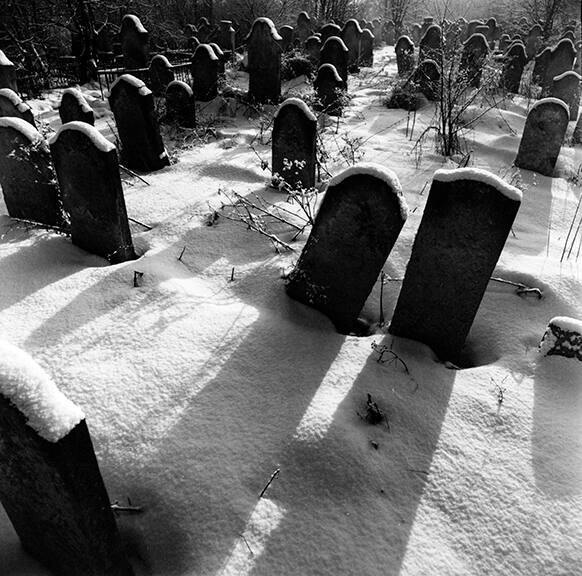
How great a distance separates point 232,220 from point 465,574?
308cm

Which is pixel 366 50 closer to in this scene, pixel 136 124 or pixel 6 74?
pixel 6 74

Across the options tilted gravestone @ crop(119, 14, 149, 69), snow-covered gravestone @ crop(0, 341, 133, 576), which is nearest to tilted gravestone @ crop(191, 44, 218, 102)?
tilted gravestone @ crop(119, 14, 149, 69)

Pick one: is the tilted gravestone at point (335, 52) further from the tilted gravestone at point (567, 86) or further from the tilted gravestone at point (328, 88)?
the tilted gravestone at point (567, 86)

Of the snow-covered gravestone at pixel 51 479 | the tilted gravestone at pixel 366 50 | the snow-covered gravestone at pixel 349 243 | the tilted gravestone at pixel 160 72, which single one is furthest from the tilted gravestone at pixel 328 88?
the tilted gravestone at pixel 366 50

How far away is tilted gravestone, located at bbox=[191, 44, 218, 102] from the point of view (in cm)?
764

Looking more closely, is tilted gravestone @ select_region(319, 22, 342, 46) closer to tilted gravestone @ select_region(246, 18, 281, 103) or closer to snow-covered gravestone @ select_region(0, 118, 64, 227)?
tilted gravestone @ select_region(246, 18, 281, 103)

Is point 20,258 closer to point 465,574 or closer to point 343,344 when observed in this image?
point 343,344

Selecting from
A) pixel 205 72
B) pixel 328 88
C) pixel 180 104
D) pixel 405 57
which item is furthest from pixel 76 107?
pixel 405 57

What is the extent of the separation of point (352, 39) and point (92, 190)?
35.1 feet

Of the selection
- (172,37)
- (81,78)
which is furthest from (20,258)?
(172,37)

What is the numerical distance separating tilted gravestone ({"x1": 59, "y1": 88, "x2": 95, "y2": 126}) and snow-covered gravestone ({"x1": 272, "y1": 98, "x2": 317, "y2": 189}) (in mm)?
2082

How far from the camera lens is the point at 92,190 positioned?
122 inches

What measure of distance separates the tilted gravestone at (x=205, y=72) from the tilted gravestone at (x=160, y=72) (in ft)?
1.41

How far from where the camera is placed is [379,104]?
8617 mm
